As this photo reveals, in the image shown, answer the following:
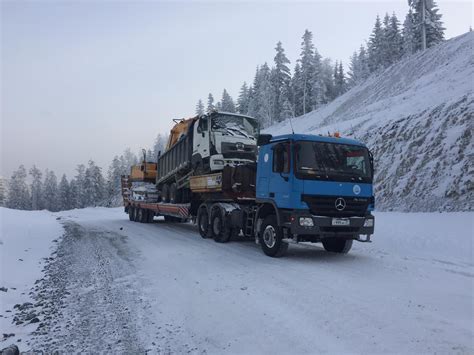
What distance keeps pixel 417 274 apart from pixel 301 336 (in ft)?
13.5

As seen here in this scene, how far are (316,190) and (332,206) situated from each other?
54cm

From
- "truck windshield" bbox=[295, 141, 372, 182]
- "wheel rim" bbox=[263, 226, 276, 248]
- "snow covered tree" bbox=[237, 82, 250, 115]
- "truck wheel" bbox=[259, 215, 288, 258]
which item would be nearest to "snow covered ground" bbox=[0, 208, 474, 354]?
"truck wheel" bbox=[259, 215, 288, 258]

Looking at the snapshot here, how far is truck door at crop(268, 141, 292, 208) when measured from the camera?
8625mm

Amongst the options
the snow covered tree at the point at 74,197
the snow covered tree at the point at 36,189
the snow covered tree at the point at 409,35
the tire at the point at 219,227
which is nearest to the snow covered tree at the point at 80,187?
the snow covered tree at the point at 74,197

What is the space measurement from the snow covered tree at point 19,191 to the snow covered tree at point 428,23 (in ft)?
325

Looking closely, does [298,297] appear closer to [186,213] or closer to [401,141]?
[186,213]

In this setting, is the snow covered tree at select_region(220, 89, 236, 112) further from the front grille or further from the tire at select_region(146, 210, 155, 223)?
the front grille

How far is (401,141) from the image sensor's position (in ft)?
58.6

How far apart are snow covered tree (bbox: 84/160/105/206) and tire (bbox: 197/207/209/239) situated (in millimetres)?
78880

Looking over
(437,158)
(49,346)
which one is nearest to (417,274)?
(49,346)

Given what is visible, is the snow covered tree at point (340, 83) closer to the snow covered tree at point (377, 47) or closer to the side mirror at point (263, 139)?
the snow covered tree at point (377, 47)

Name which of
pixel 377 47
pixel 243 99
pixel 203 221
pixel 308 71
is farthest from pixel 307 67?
pixel 203 221

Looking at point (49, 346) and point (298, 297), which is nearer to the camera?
point (49, 346)

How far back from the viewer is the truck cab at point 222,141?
500 inches
